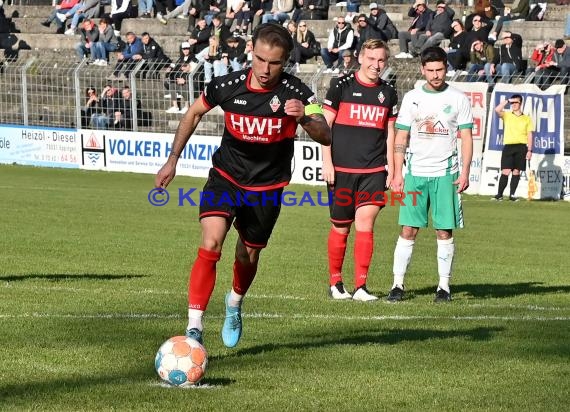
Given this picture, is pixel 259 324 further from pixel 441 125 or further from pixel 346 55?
pixel 346 55

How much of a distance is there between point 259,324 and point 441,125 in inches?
115

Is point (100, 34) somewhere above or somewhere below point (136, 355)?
below

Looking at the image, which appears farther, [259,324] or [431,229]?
[431,229]

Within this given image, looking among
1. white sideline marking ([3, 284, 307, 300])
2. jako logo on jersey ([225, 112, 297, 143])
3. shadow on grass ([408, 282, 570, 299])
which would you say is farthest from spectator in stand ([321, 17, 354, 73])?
jako logo on jersey ([225, 112, 297, 143])

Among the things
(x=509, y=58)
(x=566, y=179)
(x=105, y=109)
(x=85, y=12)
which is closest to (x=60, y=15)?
(x=85, y=12)

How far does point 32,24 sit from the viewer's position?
129ft

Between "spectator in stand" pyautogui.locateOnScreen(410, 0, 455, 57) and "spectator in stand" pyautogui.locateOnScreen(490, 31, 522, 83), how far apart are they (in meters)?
2.88

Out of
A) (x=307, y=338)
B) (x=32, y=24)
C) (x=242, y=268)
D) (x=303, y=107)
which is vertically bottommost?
(x=32, y=24)

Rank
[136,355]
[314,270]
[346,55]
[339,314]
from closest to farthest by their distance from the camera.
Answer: [136,355] → [339,314] → [314,270] → [346,55]

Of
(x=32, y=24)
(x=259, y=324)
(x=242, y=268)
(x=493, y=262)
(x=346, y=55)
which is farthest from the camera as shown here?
(x=32, y=24)

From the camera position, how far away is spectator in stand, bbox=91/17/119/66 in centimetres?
3369

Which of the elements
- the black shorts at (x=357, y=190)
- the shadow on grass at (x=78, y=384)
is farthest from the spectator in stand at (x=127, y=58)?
the shadow on grass at (x=78, y=384)

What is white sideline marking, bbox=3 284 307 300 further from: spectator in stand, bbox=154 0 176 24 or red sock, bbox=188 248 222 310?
spectator in stand, bbox=154 0 176 24

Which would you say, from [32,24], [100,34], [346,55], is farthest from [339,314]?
[32,24]
